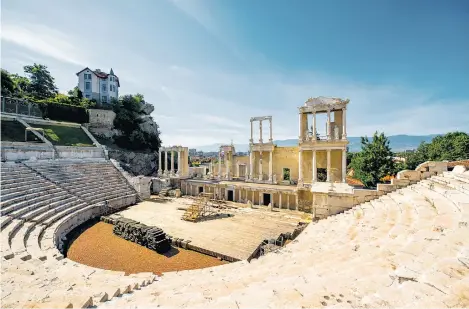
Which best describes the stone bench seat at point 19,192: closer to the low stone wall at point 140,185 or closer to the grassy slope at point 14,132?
the low stone wall at point 140,185

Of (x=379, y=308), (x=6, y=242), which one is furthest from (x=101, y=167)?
(x=379, y=308)

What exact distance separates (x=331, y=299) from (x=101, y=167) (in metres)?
29.4

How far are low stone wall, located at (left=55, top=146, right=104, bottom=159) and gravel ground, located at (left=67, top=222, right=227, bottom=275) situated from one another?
16030 millimetres

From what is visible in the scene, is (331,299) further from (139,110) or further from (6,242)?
(139,110)

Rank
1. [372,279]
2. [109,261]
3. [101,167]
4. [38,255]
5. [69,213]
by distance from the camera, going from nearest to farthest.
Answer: [372,279] → [38,255] → [109,261] → [69,213] → [101,167]

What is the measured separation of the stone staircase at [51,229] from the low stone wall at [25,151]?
1.13 m

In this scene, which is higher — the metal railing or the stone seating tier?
the metal railing

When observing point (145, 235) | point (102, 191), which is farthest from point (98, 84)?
point (145, 235)

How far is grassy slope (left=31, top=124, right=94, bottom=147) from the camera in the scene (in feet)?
95.8

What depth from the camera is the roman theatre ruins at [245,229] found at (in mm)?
4734

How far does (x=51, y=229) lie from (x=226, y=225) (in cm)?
1178

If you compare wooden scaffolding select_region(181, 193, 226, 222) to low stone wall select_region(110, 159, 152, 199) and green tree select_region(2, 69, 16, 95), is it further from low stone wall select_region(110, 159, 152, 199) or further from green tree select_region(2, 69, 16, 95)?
green tree select_region(2, 69, 16, 95)

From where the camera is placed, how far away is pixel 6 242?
33.2 feet

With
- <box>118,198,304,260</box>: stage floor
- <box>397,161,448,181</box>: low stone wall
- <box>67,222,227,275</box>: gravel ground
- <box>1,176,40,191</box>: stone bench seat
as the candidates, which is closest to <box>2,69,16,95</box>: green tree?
<box>1,176,40,191</box>: stone bench seat
